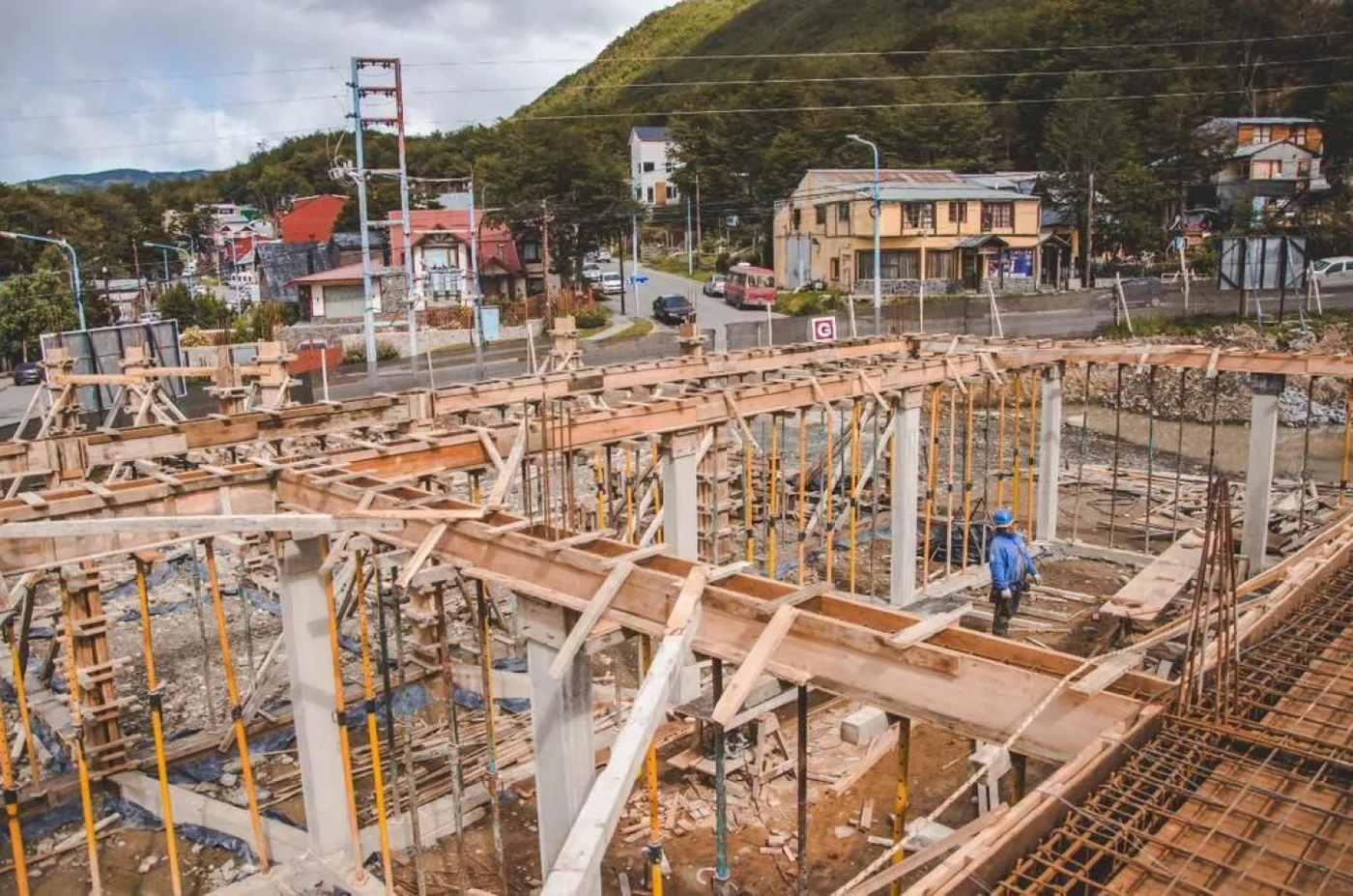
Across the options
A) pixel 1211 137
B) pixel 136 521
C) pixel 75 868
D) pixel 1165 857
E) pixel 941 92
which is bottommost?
pixel 75 868

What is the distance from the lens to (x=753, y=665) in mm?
5453

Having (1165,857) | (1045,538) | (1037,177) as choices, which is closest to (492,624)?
(1045,538)

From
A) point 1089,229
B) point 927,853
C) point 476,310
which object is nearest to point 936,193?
point 1089,229

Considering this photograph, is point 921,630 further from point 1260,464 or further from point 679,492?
point 1260,464

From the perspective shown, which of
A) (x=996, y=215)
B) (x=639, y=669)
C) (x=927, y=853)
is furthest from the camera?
(x=996, y=215)

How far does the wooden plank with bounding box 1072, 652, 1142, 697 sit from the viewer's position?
16.6 ft

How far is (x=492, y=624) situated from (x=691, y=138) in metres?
63.3

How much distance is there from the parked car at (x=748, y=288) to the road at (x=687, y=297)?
551 mm

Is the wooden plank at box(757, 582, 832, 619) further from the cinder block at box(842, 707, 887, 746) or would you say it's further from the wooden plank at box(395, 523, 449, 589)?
the cinder block at box(842, 707, 887, 746)

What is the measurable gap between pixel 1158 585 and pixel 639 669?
8698 millimetres

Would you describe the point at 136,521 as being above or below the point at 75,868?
above

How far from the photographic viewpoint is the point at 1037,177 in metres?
57.9

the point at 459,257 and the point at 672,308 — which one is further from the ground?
the point at 459,257

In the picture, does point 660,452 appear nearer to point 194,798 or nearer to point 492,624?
point 492,624
